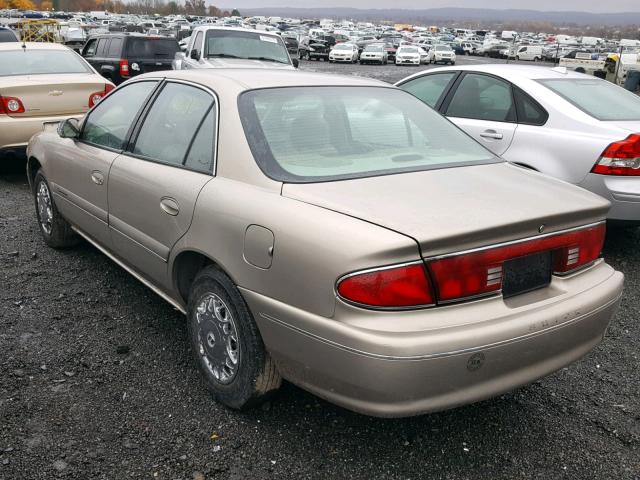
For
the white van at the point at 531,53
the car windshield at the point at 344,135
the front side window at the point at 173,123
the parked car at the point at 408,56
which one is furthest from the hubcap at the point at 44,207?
the white van at the point at 531,53

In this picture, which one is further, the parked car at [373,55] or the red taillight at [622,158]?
the parked car at [373,55]

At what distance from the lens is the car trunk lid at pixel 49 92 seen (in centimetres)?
696

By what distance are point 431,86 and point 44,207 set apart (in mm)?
4017

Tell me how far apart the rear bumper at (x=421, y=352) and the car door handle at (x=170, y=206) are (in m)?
0.76

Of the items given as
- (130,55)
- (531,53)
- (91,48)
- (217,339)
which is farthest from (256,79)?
(531,53)

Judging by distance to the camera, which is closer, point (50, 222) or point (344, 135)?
point (344, 135)

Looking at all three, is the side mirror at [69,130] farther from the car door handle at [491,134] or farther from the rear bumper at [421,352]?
the car door handle at [491,134]

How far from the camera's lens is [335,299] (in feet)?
7.25

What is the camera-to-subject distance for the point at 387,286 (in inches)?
85.7

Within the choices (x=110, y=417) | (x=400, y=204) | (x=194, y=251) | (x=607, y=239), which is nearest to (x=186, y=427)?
(x=110, y=417)

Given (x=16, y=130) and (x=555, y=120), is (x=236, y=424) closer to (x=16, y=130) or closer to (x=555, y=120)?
(x=555, y=120)

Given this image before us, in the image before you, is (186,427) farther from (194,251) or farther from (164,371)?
(194,251)

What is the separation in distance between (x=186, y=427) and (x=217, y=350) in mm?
370

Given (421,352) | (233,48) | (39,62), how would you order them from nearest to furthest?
(421,352) → (39,62) → (233,48)
